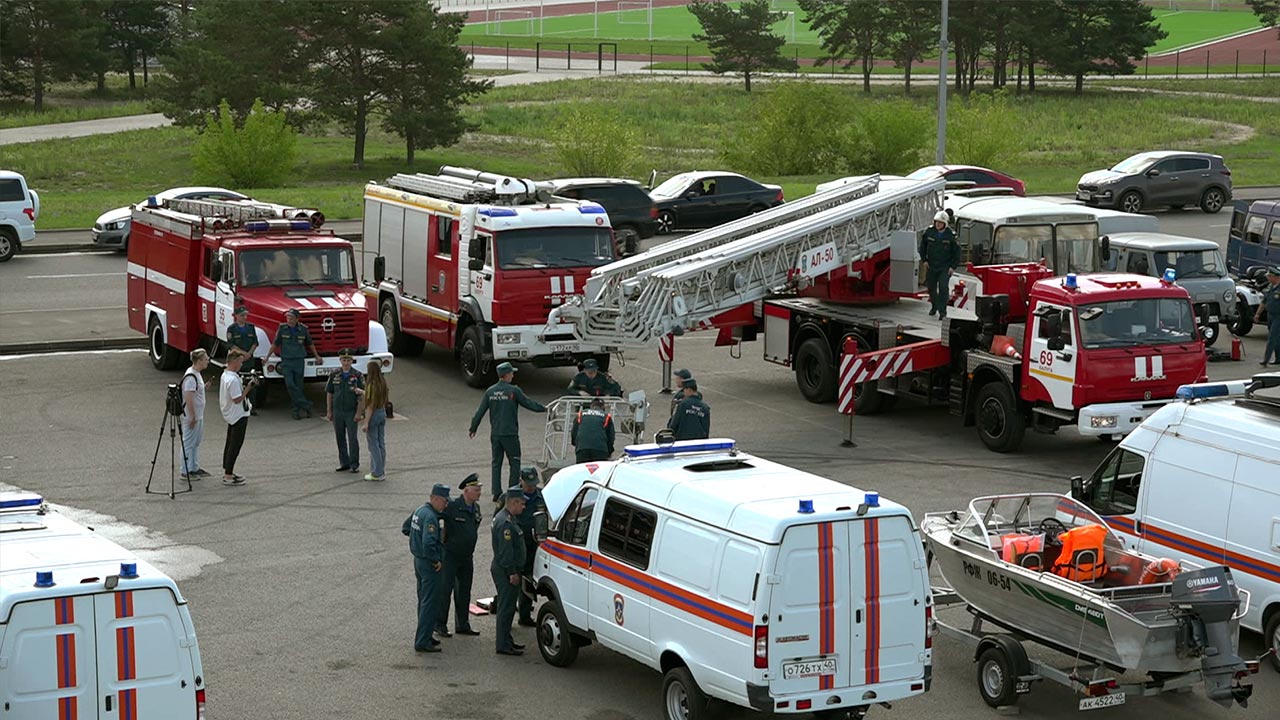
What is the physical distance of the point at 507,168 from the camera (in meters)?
57.0

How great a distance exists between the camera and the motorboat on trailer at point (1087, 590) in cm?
1172

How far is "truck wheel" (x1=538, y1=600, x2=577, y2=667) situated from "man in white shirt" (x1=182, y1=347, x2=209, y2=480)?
724 cm

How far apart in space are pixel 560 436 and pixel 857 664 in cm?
893

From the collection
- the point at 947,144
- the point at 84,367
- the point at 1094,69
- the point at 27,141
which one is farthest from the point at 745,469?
the point at 1094,69

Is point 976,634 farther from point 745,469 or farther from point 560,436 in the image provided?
point 560,436

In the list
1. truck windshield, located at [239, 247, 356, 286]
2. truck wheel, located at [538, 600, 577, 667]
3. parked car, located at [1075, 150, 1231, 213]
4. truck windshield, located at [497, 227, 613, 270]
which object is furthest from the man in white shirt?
Result: parked car, located at [1075, 150, 1231, 213]

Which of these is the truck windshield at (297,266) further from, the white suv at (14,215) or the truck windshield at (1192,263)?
the white suv at (14,215)

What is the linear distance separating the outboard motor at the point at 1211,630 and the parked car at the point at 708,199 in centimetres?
3002

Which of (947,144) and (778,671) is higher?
(947,144)

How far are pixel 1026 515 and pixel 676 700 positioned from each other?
13.5 feet

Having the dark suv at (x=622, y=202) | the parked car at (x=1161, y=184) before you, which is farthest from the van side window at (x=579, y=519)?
the parked car at (x=1161, y=184)

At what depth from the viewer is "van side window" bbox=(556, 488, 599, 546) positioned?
13.0 metres

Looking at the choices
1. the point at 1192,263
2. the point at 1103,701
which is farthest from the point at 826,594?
the point at 1192,263

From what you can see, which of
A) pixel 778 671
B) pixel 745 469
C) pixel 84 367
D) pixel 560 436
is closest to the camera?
pixel 778 671
